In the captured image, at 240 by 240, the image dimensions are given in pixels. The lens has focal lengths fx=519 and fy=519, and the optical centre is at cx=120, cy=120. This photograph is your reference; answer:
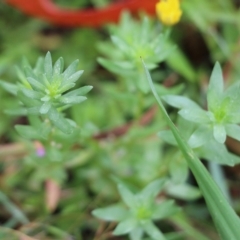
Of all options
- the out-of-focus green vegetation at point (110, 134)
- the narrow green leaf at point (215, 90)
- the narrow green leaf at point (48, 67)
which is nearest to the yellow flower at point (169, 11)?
the out-of-focus green vegetation at point (110, 134)

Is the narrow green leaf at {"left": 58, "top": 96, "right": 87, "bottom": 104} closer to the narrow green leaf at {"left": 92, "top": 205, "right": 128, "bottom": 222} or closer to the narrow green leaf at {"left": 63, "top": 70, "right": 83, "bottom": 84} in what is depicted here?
the narrow green leaf at {"left": 63, "top": 70, "right": 83, "bottom": 84}

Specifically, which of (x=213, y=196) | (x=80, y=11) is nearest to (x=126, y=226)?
(x=213, y=196)

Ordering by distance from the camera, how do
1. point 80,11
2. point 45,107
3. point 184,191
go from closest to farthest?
point 45,107 → point 184,191 → point 80,11

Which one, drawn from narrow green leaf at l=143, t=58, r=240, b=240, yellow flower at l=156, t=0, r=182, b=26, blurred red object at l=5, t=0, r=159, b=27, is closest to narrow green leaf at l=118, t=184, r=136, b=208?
narrow green leaf at l=143, t=58, r=240, b=240

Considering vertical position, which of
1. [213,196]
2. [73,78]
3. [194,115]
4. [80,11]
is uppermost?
[80,11]

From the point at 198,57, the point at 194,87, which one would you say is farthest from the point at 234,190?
the point at 198,57

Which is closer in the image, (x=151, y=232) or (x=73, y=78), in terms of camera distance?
(x=73, y=78)

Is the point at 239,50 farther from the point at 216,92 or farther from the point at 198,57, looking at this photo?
the point at 216,92

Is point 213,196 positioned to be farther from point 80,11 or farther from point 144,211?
point 80,11
